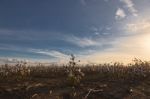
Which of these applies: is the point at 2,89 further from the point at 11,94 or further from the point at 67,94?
the point at 67,94

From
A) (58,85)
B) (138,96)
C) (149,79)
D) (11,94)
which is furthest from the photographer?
(149,79)

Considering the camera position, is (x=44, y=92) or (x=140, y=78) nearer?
(x=44, y=92)

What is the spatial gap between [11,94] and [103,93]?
3848mm

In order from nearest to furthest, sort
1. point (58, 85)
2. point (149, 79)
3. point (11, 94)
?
point (11, 94)
point (58, 85)
point (149, 79)

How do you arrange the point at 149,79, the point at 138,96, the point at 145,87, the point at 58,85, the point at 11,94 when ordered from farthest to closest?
the point at 149,79
the point at 145,87
the point at 58,85
the point at 138,96
the point at 11,94

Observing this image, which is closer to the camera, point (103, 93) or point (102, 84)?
point (103, 93)

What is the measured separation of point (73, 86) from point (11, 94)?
9.40ft

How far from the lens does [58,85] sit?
14586 mm

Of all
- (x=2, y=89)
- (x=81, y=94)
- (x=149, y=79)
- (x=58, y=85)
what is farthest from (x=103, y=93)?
(x=149, y=79)

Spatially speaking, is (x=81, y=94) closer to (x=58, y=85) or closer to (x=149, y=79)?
(x=58, y=85)

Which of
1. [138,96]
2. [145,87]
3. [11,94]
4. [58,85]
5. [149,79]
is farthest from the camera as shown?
[149,79]

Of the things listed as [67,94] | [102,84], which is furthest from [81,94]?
[102,84]

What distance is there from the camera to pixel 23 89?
13273mm

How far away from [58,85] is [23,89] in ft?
6.33
